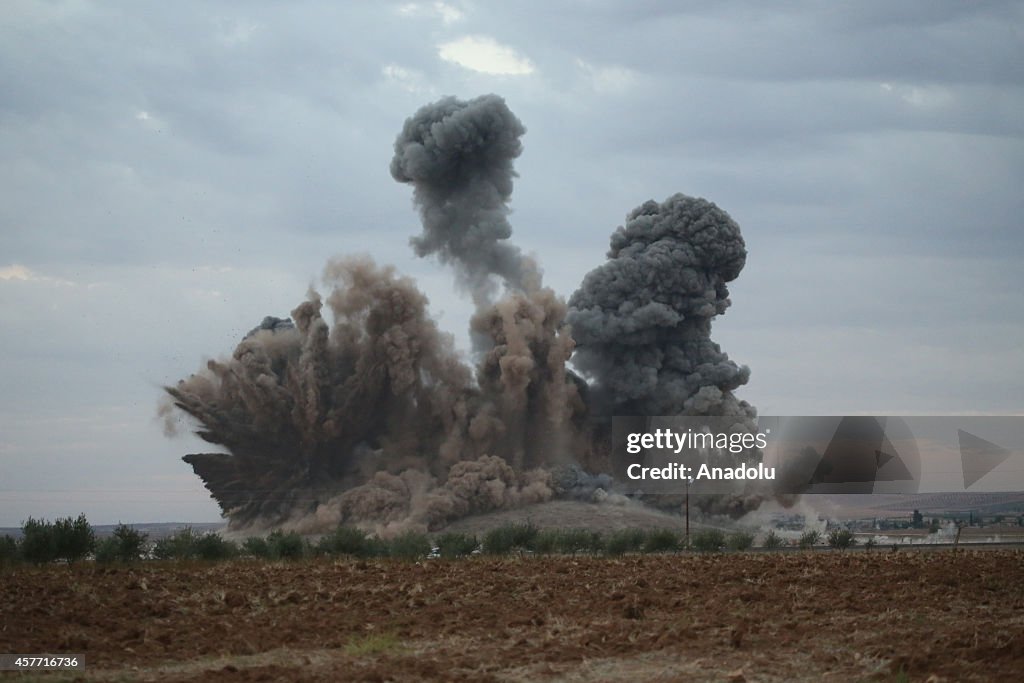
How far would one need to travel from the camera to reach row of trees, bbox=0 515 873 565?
178ft

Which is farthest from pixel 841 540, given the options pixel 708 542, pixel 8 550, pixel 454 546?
pixel 8 550

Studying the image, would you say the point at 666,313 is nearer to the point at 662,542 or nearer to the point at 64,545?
the point at 662,542

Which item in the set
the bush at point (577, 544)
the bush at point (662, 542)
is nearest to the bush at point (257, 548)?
the bush at point (577, 544)

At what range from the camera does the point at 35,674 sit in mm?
25312

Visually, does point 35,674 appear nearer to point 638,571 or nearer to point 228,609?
point 228,609

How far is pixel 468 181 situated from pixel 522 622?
275 ft

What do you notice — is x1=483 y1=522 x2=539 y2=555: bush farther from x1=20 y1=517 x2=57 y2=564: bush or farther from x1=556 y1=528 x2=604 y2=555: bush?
x1=20 y1=517 x2=57 y2=564: bush

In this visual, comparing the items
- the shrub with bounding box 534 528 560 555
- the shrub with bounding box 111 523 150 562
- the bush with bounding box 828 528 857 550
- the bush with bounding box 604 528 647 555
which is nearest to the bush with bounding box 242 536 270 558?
the shrub with bounding box 111 523 150 562

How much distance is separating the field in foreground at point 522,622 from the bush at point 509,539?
668 inches

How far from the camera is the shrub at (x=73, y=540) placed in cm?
5434

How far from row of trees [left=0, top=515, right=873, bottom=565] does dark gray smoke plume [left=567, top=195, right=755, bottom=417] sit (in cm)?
3749

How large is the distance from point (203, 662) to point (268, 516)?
280 ft

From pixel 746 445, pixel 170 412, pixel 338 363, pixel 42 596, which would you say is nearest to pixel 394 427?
pixel 338 363

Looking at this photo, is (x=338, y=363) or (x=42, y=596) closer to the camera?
(x=42, y=596)
